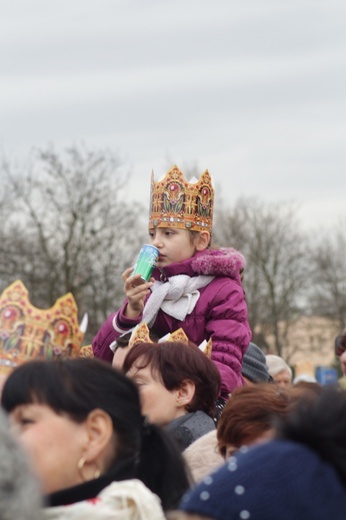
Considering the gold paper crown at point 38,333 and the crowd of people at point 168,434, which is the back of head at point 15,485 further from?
the gold paper crown at point 38,333

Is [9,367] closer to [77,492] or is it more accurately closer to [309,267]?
[77,492]

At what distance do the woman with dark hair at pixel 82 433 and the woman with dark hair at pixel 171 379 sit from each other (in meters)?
1.48

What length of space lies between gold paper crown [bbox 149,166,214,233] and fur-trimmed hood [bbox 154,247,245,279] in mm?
336

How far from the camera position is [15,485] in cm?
221

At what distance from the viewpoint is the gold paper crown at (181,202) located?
20.2 ft

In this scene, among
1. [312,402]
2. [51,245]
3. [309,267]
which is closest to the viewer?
[312,402]

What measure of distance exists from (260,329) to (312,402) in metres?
39.6

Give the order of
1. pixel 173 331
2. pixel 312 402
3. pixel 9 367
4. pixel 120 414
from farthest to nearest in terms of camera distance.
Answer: pixel 173 331 < pixel 9 367 < pixel 120 414 < pixel 312 402

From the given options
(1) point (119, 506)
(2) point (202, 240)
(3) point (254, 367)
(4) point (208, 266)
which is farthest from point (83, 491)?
(3) point (254, 367)

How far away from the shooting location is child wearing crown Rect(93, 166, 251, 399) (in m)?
5.62

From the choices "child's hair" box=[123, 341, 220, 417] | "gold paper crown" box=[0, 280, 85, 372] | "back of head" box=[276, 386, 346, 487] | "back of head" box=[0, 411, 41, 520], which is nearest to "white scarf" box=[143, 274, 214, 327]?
"gold paper crown" box=[0, 280, 85, 372]

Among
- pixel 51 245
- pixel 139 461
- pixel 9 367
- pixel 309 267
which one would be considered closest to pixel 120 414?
pixel 139 461

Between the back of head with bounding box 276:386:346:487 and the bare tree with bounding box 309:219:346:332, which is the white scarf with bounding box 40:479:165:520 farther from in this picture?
the bare tree with bounding box 309:219:346:332

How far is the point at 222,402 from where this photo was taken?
5504mm
